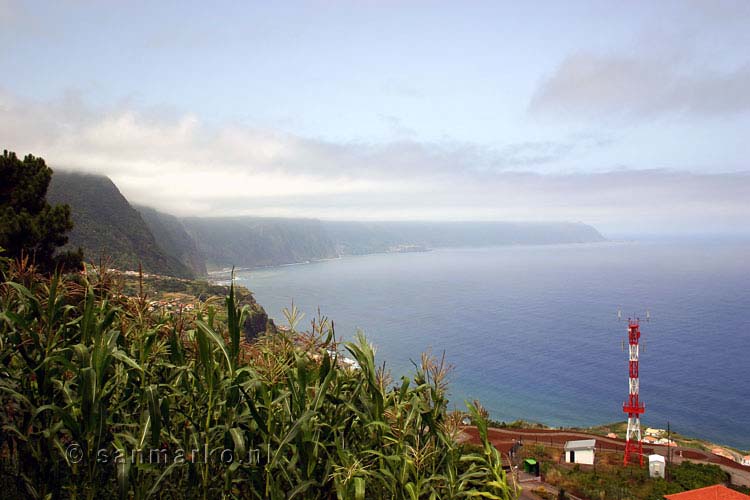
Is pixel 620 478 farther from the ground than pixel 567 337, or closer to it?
farther from the ground

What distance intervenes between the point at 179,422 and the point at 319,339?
112 cm

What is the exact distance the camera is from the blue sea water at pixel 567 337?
4750 cm

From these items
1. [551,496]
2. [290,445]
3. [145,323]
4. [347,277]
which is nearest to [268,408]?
[290,445]

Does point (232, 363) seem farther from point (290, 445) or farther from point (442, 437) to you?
point (442, 437)

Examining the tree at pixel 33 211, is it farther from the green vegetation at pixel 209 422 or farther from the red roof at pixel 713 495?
the red roof at pixel 713 495

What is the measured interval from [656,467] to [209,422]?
2894 centimetres

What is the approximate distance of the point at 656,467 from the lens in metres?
24.8

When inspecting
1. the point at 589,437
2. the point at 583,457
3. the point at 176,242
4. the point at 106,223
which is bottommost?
the point at 589,437

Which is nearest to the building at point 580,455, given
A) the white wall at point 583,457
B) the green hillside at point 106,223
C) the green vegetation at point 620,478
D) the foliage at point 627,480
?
the white wall at point 583,457

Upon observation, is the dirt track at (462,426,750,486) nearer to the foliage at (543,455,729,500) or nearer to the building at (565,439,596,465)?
the foliage at (543,455,729,500)

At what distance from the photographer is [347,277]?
15912 cm

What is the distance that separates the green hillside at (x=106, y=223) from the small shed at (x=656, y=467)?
203 ft

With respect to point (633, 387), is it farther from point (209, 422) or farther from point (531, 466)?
point (209, 422)

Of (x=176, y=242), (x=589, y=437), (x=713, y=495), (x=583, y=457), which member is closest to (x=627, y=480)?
(x=583, y=457)
